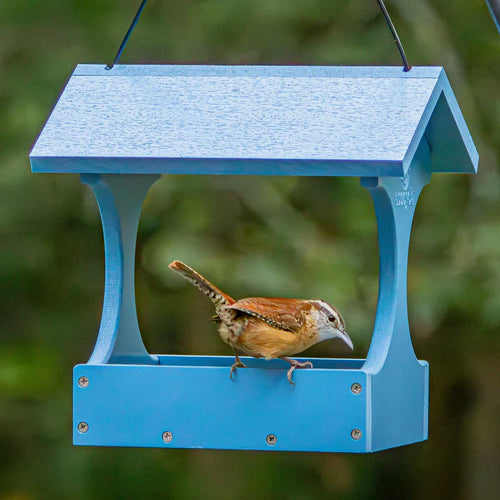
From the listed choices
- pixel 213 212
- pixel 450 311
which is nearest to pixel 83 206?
pixel 213 212

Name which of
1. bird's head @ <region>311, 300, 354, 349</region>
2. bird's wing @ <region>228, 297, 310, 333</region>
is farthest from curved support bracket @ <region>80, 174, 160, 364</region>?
bird's head @ <region>311, 300, 354, 349</region>

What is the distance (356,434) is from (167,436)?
49cm

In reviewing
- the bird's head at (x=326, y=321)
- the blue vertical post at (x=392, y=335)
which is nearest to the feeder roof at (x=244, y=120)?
the blue vertical post at (x=392, y=335)

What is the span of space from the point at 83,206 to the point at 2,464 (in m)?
1.31

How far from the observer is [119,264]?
3824 millimetres

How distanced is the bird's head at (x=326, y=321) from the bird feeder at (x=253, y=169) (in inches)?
3.9

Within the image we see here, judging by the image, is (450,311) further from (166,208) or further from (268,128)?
(268,128)

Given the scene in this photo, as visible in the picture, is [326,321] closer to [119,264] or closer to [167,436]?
[167,436]

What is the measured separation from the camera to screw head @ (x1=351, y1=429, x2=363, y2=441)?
3.40 metres

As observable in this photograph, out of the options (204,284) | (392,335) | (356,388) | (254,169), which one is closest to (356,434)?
(356,388)

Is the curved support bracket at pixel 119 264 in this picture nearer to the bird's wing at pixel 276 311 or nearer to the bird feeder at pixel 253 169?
the bird feeder at pixel 253 169

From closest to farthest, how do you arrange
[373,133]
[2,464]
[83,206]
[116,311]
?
[373,133] → [116,311] → [83,206] → [2,464]

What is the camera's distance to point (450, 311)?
16.9 ft

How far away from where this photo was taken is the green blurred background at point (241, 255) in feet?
16.7
